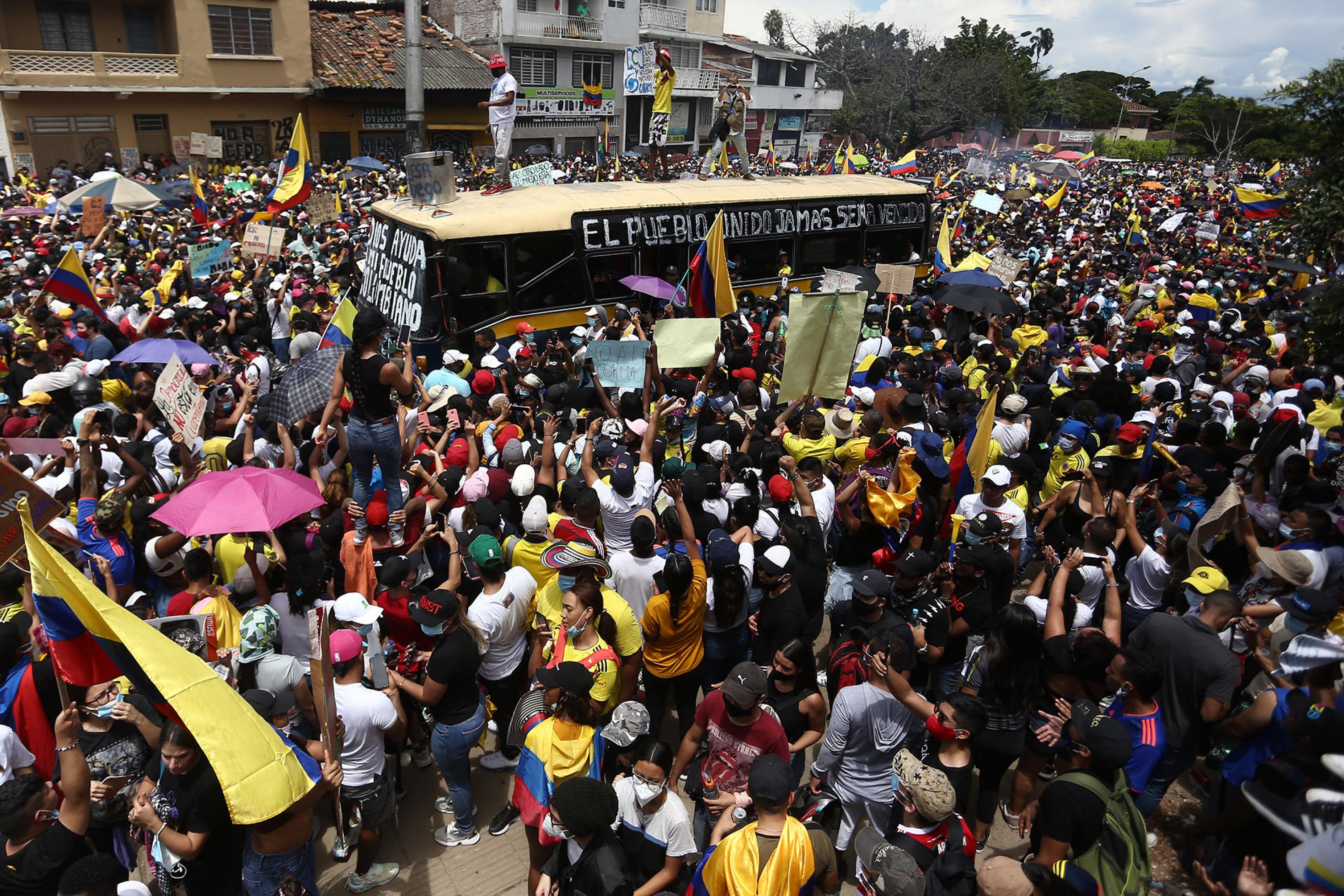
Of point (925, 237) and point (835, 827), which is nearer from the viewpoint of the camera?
point (835, 827)

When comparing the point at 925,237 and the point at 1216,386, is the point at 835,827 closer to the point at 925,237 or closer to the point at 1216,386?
the point at 1216,386

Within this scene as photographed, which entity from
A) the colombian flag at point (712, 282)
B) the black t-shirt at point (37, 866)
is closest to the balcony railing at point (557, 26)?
the colombian flag at point (712, 282)

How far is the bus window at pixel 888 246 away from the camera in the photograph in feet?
43.6

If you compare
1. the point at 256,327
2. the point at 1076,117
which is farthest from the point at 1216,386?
the point at 1076,117

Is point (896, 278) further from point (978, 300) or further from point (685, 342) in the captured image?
point (685, 342)

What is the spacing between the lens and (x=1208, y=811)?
4039 millimetres

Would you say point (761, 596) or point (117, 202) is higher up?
point (117, 202)

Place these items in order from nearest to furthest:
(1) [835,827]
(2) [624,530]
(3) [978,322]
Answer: (1) [835,827] → (2) [624,530] → (3) [978,322]

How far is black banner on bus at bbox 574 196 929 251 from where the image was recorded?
10.5 metres

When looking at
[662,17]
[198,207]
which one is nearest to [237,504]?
[198,207]

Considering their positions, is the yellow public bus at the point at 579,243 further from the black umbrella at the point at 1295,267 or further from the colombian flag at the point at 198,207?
the colombian flag at the point at 198,207

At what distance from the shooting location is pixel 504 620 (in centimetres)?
437

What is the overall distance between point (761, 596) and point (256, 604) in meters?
2.97

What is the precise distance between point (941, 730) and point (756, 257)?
9.63 m
